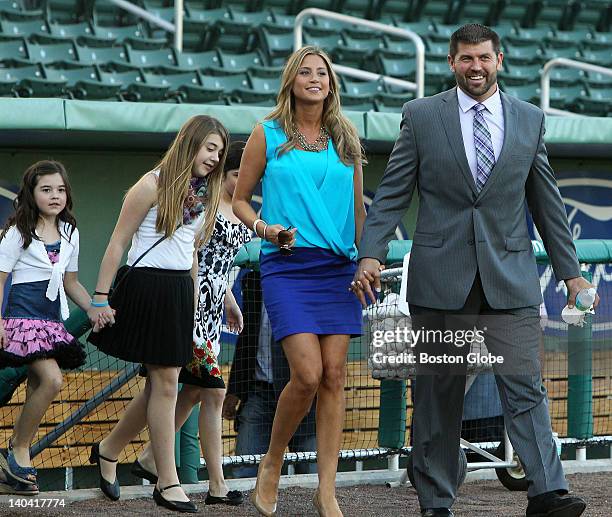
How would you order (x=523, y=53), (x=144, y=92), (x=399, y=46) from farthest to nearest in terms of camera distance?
(x=523, y=53) → (x=399, y=46) → (x=144, y=92)

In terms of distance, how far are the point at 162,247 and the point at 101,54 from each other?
754cm

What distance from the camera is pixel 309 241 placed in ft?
13.8

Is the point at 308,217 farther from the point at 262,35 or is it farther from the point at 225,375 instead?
the point at 262,35

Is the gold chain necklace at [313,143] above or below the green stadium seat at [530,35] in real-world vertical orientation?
below

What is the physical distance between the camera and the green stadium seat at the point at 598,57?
14.2 meters

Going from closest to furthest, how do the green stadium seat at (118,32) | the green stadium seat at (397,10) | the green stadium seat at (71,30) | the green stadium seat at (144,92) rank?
1. the green stadium seat at (144,92)
2. the green stadium seat at (71,30)
3. the green stadium seat at (118,32)
4. the green stadium seat at (397,10)

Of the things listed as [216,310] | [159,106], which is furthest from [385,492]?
[159,106]

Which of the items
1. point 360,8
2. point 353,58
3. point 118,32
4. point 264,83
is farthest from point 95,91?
point 360,8

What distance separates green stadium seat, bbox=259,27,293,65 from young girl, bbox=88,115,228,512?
8.25 meters

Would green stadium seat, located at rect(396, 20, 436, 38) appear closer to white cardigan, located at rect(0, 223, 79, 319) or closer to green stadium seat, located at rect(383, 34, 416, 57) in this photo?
green stadium seat, located at rect(383, 34, 416, 57)

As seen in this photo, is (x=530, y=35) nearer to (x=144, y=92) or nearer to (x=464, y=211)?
(x=144, y=92)

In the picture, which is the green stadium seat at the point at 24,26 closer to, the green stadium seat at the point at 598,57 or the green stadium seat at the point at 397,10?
the green stadium seat at the point at 397,10

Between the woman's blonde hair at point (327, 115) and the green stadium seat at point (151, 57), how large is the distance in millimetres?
7404

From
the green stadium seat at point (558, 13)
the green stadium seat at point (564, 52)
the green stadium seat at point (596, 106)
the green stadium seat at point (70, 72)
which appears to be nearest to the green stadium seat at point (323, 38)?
the green stadium seat at point (564, 52)
